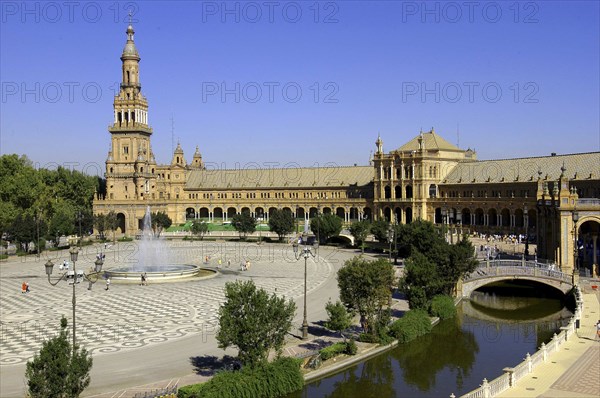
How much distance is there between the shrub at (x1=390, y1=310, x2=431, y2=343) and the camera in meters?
35.6

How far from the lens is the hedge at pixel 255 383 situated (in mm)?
24141

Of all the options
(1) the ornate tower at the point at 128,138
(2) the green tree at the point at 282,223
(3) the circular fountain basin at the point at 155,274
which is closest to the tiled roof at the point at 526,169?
(2) the green tree at the point at 282,223

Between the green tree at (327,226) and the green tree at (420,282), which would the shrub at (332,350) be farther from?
the green tree at (327,226)

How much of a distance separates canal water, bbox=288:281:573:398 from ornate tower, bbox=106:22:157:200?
A: 256 ft

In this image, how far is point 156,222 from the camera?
107688 millimetres

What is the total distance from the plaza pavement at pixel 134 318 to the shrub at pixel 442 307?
7.26 metres

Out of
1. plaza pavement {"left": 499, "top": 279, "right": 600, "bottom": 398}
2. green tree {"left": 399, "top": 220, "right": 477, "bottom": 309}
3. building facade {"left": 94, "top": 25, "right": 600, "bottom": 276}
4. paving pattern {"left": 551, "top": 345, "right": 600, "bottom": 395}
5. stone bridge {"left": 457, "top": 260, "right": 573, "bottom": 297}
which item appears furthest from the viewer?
building facade {"left": 94, "top": 25, "right": 600, "bottom": 276}

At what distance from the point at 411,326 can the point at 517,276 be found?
17099 millimetres

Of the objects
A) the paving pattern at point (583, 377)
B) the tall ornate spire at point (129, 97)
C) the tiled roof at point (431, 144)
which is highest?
the tall ornate spire at point (129, 97)

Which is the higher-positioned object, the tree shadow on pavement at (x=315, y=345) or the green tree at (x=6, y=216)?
the green tree at (x=6, y=216)

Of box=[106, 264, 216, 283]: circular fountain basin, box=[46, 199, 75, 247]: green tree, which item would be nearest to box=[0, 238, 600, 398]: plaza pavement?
box=[106, 264, 216, 283]: circular fountain basin

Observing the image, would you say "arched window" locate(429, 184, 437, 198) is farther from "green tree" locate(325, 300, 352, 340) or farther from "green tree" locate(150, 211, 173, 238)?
"green tree" locate(325, 300, 352, 340)

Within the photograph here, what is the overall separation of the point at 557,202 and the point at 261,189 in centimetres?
8158

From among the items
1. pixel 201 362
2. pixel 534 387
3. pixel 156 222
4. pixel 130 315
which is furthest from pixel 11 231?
pixel 534 387
